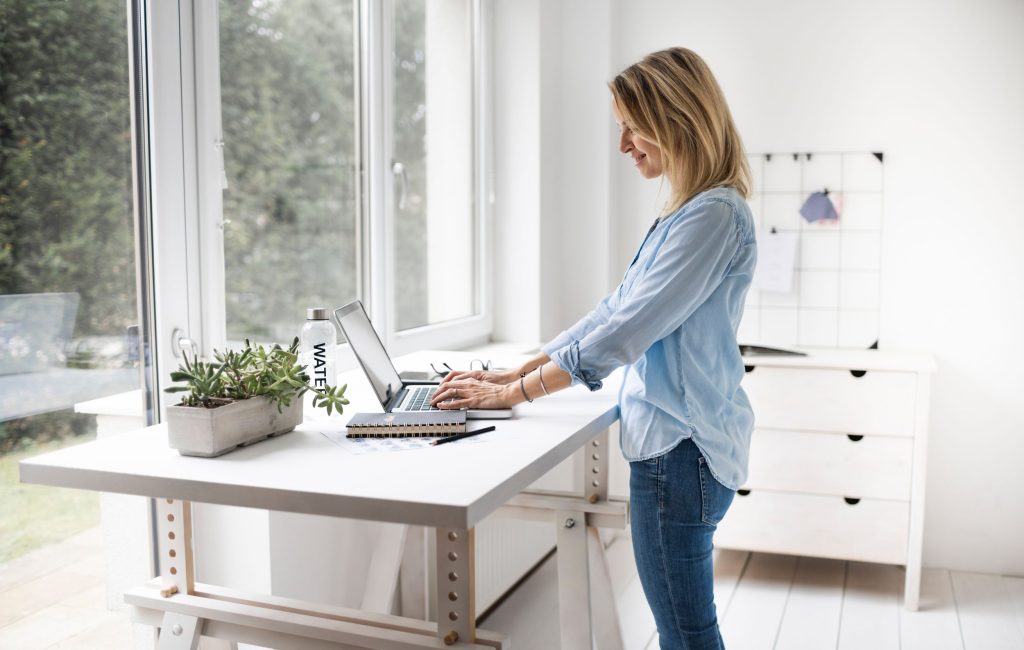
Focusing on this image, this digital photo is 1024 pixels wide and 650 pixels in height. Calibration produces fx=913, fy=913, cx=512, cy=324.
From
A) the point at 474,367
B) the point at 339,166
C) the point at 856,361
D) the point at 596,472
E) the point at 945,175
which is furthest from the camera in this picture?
the point at 945,175

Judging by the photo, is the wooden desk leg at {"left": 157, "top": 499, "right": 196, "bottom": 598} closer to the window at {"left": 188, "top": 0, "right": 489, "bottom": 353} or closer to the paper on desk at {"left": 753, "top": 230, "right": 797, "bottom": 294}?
the window at {"left": 188, "top": 0, "right": 489, "bottom": 353}

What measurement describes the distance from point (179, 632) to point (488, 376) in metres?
0.67

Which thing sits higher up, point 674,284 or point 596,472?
point 674,284

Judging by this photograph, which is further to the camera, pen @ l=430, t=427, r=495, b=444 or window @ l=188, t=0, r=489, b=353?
window @ l=188, t=0, r=489, b=353

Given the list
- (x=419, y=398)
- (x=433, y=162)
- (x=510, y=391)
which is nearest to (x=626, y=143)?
(x=510, y=391)

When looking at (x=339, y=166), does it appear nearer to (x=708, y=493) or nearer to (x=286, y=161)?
(x=286, y=161)

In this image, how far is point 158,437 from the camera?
1398 mm

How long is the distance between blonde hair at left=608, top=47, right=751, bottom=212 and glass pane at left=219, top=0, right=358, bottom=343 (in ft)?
2.82

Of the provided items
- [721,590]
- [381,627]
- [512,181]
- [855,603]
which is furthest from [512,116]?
[381,627]

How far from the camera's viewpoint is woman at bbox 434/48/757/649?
1.46 metres

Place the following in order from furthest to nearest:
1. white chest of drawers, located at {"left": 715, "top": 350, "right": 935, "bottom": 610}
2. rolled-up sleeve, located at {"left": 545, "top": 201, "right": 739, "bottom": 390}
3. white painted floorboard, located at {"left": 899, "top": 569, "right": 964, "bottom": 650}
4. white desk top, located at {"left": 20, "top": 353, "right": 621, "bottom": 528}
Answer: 1. white chest of drawers, located at {"left": 715, "top": 350, "right": 935, "bottom": 610}
2. white painted floorboard, located at {"left": 899, "top": 569, "right": 964, "bottom": 650}
3. rolled-up sleeve, located at {"left": 545, "top": 201, "right": 739, "bottom": 390}
4. white desk top, located at {"left": 20, "top": 353, "right": 621, "bottom": 528}

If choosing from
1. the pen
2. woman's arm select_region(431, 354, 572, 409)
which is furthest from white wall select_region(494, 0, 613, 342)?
the pen

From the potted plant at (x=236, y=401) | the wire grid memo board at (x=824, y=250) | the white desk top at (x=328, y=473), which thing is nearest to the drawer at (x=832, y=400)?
the wire grid memo board at (x=824, y=250)

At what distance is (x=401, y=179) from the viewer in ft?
8.40
